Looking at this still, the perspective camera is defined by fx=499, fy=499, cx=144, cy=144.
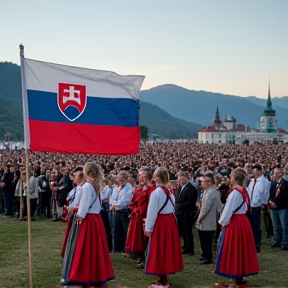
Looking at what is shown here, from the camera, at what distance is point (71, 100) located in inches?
276

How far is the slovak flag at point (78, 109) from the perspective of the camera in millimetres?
6613

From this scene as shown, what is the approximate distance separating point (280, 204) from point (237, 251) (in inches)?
124

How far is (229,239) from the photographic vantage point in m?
7.07

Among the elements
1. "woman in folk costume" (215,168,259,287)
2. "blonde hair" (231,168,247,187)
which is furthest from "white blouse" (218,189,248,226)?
"blonde hair" (231,168,247,187)

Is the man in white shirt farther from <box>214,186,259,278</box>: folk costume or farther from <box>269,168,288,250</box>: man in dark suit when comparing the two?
<box>214,186,259,278</box>: folk costume

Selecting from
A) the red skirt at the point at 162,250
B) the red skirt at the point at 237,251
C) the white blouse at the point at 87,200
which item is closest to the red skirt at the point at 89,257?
the white blouse at the point at 87,200

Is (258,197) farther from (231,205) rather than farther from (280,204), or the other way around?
(231,205)

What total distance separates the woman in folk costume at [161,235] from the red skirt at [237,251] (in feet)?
2.18

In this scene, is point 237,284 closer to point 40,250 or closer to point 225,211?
point 225,211

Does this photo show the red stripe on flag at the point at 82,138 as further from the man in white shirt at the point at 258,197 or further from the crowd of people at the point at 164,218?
the man in white shirt at the point at 258,197

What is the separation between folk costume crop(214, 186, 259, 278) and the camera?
→ 702cm

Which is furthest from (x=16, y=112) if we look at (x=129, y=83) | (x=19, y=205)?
(x=129, y=83)

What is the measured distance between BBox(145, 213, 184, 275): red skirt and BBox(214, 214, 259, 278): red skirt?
65 cm

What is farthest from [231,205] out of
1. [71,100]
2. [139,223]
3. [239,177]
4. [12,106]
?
[12,106]
